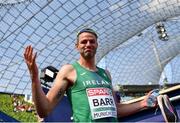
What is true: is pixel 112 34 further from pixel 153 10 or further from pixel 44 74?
pixel 44 74

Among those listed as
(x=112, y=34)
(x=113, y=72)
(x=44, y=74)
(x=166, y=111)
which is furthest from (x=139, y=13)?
→ (x=166, y=111)

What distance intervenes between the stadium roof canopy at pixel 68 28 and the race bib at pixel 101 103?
→ 31.0 meters

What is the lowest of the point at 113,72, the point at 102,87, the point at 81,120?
the point at 81,120

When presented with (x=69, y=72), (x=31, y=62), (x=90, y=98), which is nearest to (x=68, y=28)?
(x=69, y=72)

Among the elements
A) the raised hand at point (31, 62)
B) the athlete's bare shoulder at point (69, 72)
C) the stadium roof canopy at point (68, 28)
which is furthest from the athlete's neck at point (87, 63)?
the stadium roof canopy at point (68, 28)

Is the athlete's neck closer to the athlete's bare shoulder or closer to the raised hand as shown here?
the athlete's bare shoulder

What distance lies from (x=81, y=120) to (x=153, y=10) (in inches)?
1517

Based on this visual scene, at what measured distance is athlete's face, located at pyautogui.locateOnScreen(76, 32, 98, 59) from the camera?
3572 millimetres

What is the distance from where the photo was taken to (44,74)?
9648 millimetres

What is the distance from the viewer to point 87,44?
11.7 ft

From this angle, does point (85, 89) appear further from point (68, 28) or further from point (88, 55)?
point (68, 28)

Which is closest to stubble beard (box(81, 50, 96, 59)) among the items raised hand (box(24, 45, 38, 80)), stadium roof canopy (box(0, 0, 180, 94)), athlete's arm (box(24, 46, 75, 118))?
athlete's arm (box(24, 46, 75, 118))

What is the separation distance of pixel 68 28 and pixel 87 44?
117ft

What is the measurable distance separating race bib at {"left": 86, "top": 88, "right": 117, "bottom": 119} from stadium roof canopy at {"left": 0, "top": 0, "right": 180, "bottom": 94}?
31.0 m
